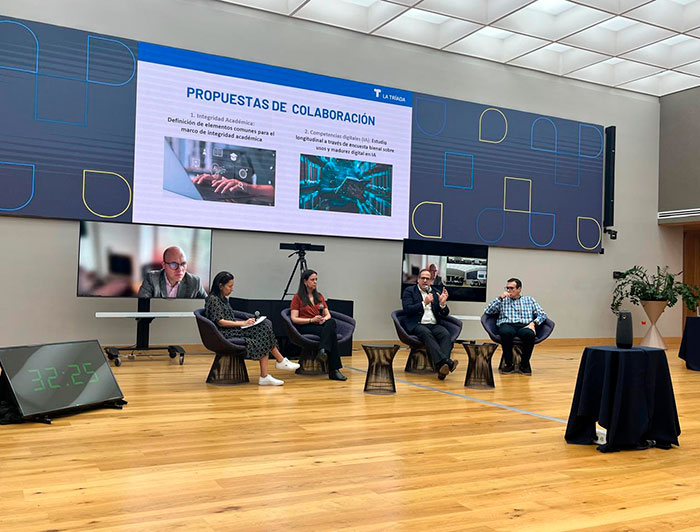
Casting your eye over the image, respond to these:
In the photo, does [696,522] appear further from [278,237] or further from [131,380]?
[278,237]

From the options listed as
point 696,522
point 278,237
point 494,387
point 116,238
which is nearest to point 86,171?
point 116,238

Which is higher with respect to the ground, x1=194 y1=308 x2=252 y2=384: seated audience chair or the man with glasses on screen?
the man with glasses on screen

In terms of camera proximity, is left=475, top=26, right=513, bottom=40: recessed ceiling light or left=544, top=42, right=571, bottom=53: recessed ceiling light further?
left=544, top=42, right=571, bottom=53: recessed ceiling light

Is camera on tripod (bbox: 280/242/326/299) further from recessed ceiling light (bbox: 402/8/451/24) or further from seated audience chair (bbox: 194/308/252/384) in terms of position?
recessed ceiling light (bbox: 402/8/451/24)

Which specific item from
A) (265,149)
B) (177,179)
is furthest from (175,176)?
(265,149)

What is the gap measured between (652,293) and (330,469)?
9.05 m

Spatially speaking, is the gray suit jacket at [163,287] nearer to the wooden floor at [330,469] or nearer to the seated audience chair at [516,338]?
the wooden floor at [330,469]

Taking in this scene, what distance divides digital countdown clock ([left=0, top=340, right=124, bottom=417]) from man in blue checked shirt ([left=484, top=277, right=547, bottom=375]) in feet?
13.9

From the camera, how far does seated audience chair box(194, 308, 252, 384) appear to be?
5875 mm

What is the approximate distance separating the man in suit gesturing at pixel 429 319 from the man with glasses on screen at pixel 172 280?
239cm

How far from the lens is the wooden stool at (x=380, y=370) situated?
5.77 m

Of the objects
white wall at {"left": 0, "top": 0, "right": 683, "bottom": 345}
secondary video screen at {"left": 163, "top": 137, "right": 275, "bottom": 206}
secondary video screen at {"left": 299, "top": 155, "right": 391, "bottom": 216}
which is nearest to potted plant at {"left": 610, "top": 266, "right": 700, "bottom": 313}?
white wall at {"left": 0, "top": 0, "right": 683, "bottom": 345}

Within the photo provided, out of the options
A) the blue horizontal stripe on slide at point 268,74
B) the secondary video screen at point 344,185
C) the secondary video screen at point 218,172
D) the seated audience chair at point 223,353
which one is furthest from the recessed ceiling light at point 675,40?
the seated audience chair at point 223,353

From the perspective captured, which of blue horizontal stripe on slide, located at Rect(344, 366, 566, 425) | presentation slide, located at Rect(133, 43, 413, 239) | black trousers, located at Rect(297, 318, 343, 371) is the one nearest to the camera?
blue horizontal stripe on slide, located at Rect(344, 366, 566, 425)
